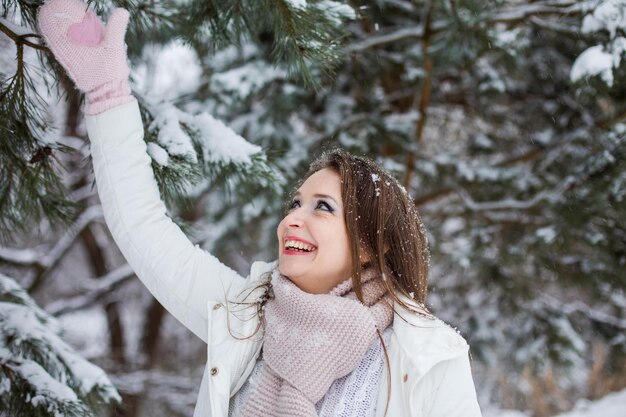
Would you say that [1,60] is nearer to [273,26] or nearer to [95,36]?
[95,36]

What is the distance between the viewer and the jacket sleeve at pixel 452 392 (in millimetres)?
1515

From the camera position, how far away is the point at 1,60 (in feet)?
6.58

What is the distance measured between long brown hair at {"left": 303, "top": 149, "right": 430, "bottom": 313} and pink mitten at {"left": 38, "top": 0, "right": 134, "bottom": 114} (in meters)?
0.72

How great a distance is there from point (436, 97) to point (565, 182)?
160 centimetres

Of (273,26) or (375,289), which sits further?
(273,26)

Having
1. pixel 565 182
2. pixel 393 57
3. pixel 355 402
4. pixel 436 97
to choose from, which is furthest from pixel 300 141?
pixel 355 402

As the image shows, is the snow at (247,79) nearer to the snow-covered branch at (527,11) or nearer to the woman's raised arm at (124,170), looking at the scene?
the snow-covered branch at (527,11)

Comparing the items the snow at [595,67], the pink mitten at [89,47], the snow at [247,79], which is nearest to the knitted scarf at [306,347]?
the pink mitten at [89,47]

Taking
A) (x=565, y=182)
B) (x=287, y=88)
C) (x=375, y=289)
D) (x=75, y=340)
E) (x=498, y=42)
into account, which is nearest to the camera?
(x=375, y=289)

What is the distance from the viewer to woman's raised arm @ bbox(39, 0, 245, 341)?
1.57 meters

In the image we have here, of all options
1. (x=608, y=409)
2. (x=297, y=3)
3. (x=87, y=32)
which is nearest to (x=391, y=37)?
(x=297, y=3)

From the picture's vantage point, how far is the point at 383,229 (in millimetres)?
1793

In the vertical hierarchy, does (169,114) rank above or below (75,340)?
above

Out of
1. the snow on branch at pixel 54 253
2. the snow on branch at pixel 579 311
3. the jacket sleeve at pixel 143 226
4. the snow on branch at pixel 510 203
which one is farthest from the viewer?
the snow on branch at pixel 54 253
